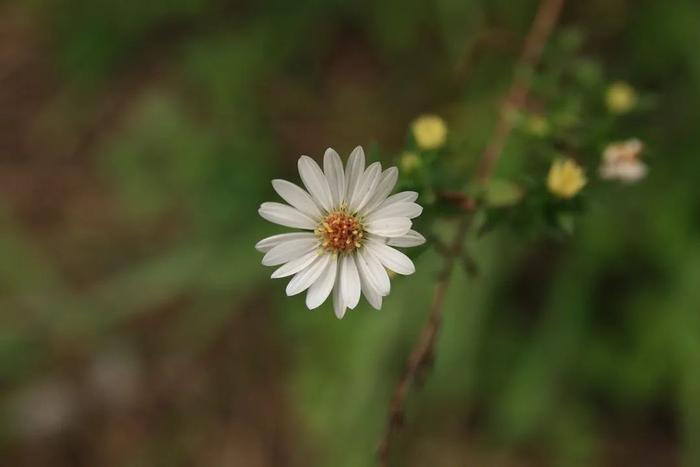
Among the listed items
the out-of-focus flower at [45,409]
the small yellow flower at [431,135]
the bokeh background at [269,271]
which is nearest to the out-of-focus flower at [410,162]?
the small yellow flower at [431,135]

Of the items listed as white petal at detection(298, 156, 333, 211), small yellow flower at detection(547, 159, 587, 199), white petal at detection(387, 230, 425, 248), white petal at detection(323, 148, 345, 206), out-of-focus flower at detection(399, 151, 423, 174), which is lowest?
white petal at detection(387, 230, 425, 248)

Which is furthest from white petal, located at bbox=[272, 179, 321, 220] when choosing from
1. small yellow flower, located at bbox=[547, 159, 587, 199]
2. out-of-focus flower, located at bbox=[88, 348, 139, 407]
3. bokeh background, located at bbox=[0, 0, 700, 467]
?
out-of-focus flower, located at bbox=[88, 348, 139, 407]

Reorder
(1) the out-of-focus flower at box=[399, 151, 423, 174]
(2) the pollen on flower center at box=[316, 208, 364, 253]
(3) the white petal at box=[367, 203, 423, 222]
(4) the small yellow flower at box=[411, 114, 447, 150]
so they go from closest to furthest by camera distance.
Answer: (3) the white petal at box=[367, 203, 423, 222] → (2) the pollen on flower center at box=[316, 208, 364, 253] → (1) the out-of-focus flower at box=[399, 151, 423, 174] → (4) the small yellow flower at box=[411, 114, 447, 150]

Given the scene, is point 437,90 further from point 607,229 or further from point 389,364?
point 389,364

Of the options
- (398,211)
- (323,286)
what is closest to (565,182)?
(398,211)

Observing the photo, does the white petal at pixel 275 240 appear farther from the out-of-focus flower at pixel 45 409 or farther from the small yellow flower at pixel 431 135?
the out-of-focus flower at pixel 45 409

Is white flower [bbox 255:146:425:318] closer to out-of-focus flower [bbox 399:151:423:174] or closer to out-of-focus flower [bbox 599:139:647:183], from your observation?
out-of-focus flower [bbox 399:151:423:174]
